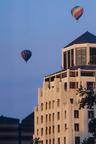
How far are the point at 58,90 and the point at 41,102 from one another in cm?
Answer: 1026

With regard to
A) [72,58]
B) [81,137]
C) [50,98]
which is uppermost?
[72,58]

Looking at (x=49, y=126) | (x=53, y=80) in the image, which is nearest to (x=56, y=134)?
(x=49, y=126)

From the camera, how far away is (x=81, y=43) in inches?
7712

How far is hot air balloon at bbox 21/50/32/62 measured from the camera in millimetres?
170875

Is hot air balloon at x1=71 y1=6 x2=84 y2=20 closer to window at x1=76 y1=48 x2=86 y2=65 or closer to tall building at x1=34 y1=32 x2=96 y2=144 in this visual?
tall building at x1=34 y1=32 x2=96 y2=144

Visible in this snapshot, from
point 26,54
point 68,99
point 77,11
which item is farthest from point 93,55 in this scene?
point 26,54

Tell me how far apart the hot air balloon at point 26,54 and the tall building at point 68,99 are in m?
14.7

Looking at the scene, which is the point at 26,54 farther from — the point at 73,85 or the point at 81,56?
the point at 81,56

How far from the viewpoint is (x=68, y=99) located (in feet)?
594

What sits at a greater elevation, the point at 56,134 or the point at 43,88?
the point at 43,88

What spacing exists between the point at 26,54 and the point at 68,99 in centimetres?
1727

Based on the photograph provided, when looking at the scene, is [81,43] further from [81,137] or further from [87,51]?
[81,137]

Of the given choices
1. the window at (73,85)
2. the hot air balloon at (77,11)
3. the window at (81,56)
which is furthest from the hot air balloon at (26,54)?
the window at (81,56)

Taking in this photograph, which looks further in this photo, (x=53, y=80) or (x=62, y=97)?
(x=53, y=80)
